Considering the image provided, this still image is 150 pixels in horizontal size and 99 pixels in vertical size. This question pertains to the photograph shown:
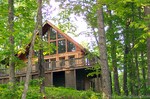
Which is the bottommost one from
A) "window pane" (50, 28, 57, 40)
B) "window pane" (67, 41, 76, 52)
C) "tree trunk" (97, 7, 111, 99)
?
"tree trunk" (97, 7, 111, 99)

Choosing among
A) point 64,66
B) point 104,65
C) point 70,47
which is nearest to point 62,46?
point 70,47

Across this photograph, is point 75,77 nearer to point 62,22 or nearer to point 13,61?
point 62,22

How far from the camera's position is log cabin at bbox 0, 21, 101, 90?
24.1 meters

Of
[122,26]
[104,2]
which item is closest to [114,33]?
[122,26]

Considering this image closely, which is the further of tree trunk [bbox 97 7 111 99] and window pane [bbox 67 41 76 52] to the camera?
window pane [bbox 67 41 76 52]

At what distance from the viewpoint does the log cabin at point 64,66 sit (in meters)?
24.1

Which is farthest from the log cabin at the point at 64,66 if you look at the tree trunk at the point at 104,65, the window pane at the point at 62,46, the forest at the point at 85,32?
the tree trunk at the point at 104,65

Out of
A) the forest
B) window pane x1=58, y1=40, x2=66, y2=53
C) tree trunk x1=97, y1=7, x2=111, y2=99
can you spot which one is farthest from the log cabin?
tree trunk x1=97, y1=7, x2=111, y2=99

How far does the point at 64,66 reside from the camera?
2466cm

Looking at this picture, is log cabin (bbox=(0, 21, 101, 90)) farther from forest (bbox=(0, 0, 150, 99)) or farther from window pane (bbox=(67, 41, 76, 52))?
forest (bbox=(0, 0, 150, 99))

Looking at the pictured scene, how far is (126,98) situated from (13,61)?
594 centimetres

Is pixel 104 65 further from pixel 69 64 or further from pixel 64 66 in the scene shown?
pixel 64 66

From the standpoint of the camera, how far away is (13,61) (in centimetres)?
1150

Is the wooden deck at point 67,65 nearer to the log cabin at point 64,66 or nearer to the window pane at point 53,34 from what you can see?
the log cabin at point 64,66
